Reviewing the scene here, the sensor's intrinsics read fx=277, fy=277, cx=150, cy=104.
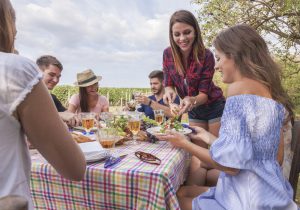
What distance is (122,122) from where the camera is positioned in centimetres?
243

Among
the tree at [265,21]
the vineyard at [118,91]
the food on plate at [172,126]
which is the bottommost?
the vineyard at [118,91]

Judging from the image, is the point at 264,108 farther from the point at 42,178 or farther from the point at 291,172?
the point at 42,178

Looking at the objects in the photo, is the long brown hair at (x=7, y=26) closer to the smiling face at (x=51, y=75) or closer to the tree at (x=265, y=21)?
the smiling face at (x=51, y=75)

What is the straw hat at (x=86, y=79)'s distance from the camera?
3.90 m

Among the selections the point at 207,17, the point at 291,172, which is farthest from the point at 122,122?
the point at 207,17

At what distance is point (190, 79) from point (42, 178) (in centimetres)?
197

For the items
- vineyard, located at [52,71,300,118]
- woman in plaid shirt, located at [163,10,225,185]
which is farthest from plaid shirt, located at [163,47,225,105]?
vineyard, located at [52,71,300,118]

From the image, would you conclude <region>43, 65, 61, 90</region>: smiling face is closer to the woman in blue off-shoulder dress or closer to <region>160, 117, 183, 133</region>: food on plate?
<region>160, 117, 183, 133</region>: food on plate

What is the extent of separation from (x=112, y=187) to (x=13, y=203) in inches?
34.4

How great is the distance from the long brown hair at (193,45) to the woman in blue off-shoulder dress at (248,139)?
1.25 metres

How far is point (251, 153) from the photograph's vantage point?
4.87 feet

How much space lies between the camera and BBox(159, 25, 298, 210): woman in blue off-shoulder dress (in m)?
1.50

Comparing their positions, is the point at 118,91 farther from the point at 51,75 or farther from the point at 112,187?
the point at 112,187

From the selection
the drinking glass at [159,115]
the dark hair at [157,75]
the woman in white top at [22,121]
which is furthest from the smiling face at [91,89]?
the woman in white top at [22,121]
